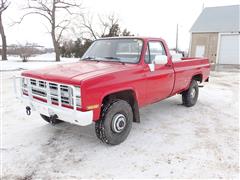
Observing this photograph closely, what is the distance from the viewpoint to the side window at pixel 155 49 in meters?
4.37

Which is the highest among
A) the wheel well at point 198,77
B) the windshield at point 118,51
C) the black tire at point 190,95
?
the windshield at point 118,51

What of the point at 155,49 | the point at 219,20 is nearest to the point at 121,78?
the point at 155,49

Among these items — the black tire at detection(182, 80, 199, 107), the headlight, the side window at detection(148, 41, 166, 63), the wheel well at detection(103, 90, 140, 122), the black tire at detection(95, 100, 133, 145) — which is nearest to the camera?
Answer: the headlight

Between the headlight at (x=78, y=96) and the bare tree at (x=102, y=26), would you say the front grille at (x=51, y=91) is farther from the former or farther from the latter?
the bare tree at (x=102, y=26)

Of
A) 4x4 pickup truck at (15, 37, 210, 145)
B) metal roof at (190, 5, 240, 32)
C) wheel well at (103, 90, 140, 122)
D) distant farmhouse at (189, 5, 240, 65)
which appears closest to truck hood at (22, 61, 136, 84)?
4x4 pickup truck at (15, 37, 210, 145)

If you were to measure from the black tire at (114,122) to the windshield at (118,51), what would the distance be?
1.00 m

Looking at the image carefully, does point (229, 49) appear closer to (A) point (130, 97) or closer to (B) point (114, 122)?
(A) point (130, 97)

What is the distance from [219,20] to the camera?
21.4 m

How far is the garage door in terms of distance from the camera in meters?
19.5

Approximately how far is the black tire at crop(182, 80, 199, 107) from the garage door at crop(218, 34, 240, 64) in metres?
16.2

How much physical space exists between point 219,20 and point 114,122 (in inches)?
863

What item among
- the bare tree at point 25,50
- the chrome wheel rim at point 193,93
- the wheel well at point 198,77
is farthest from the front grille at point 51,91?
the bare tree at point 25,50

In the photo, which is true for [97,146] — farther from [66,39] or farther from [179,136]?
[66,39]

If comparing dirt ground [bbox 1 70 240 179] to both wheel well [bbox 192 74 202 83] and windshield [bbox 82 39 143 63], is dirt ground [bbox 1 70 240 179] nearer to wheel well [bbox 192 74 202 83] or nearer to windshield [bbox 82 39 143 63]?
wheel well [bbox 192 74 202 83]
